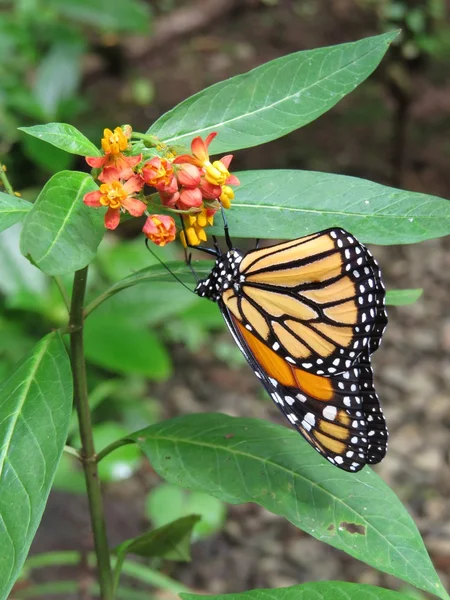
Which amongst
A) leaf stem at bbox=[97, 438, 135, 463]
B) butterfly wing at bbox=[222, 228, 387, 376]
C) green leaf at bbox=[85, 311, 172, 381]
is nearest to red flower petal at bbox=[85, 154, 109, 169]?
butterfly wing at bbox=[222, 228, 387, 376]

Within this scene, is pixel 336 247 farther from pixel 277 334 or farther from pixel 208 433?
pixel 208 433

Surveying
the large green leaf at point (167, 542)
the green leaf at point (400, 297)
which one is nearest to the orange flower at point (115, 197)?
the green leaf at point (400, 297)

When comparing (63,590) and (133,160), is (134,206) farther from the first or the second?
(63,590)

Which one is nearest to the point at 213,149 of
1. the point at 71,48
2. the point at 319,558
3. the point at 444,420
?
the point at 319,558

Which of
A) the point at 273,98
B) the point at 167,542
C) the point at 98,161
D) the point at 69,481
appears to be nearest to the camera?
the point at 98,161

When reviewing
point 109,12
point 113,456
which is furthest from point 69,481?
point 109,12

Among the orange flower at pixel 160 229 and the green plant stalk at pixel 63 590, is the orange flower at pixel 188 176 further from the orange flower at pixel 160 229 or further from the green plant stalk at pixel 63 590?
the green plant stalk at pixel 63 590
